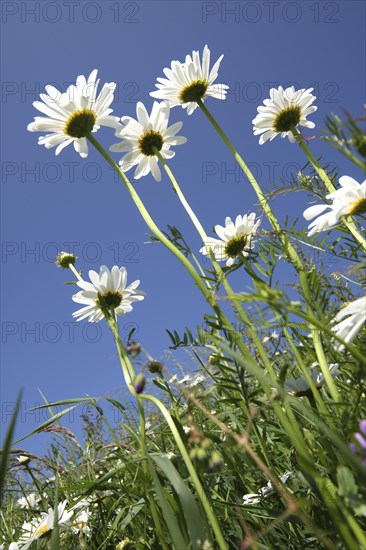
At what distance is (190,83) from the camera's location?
5.09 feet

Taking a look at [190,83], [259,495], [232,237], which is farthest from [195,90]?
[259,495]

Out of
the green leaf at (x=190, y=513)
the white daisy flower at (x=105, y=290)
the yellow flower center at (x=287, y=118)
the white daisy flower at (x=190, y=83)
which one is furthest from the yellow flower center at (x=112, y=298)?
the green leaf at (x=190, y=513)

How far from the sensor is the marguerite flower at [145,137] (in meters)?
1.40

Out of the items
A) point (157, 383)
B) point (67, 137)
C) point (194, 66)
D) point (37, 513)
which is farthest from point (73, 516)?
point (194, 66)

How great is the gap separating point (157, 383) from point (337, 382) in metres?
0.41

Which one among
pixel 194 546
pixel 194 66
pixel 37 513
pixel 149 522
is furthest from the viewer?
pixel 194 66

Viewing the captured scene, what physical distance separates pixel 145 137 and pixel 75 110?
21 cm

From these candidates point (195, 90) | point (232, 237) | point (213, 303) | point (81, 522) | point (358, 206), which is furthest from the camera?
point (195, 90)

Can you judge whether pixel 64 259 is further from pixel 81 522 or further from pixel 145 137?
pixel 81 522

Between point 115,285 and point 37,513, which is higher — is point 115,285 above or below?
above

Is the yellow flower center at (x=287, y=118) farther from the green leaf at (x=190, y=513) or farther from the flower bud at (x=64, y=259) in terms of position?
the green leaf at (x=190, y=513)

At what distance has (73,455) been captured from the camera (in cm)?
144

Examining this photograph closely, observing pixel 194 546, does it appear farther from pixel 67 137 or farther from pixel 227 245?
pixel 67 137

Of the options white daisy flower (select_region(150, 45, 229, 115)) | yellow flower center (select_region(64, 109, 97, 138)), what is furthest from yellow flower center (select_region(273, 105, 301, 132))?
yellow flower center (select_region(64, 109, 97, 138))
